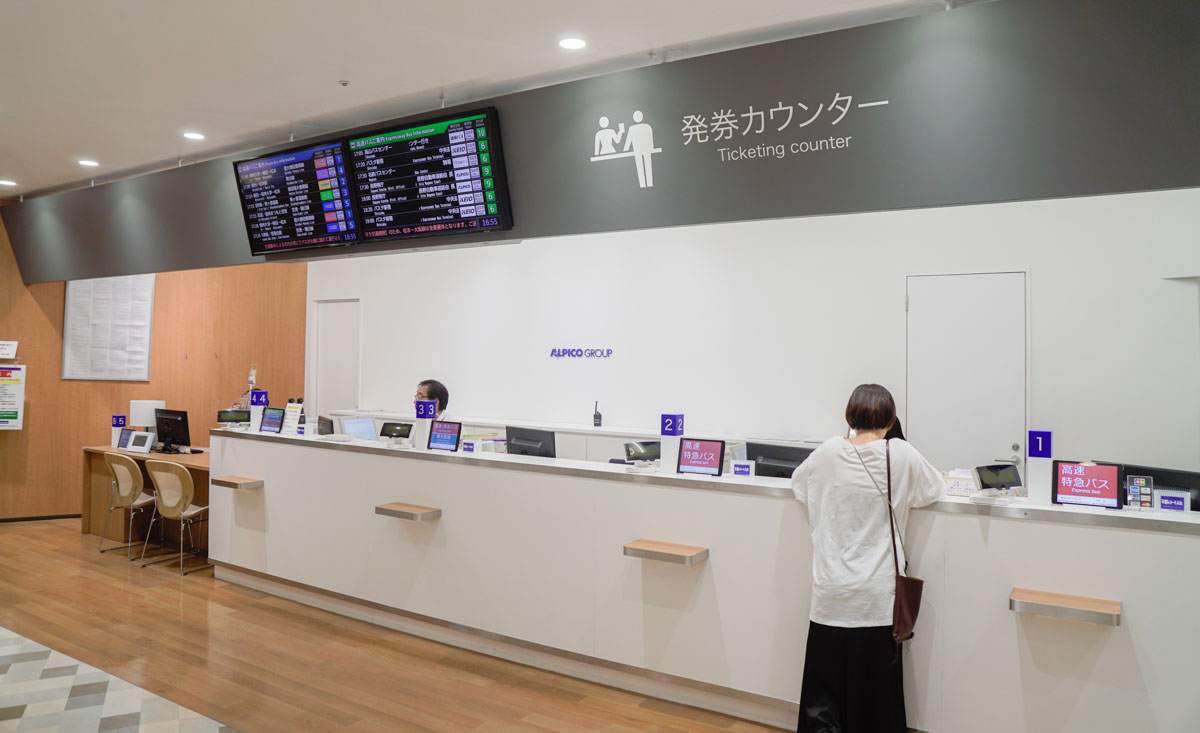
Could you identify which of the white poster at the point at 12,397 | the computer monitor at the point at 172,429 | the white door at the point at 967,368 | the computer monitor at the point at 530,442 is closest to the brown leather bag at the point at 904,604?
the computer monitor at the point at 530,442

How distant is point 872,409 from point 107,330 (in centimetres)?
790

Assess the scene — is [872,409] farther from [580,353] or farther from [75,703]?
[580,353]

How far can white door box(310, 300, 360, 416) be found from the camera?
335 inches

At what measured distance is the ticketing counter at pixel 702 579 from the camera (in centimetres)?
267

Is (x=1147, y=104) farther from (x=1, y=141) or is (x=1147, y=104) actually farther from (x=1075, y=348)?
(x=1, y=141)

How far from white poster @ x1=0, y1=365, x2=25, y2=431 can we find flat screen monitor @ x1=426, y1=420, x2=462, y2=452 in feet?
17.8

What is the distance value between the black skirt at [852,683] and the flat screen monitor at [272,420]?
13.0 ft

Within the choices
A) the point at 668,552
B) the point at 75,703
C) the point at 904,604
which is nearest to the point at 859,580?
the point at 904,604

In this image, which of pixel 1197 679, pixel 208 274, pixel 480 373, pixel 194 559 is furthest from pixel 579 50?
pixel 208 274

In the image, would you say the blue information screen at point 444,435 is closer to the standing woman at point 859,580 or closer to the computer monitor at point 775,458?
the computer monitor at point 775,458

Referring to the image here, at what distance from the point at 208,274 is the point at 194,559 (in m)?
3.31

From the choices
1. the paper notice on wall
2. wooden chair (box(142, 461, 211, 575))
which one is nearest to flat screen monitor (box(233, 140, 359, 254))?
wooden chair (box(142, 461, 211, 575))

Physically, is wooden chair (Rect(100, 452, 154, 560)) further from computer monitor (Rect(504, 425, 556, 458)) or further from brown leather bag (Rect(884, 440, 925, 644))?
brown leather bag (Rect(884, 440, 925, 644))

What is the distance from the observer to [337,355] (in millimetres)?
8594
